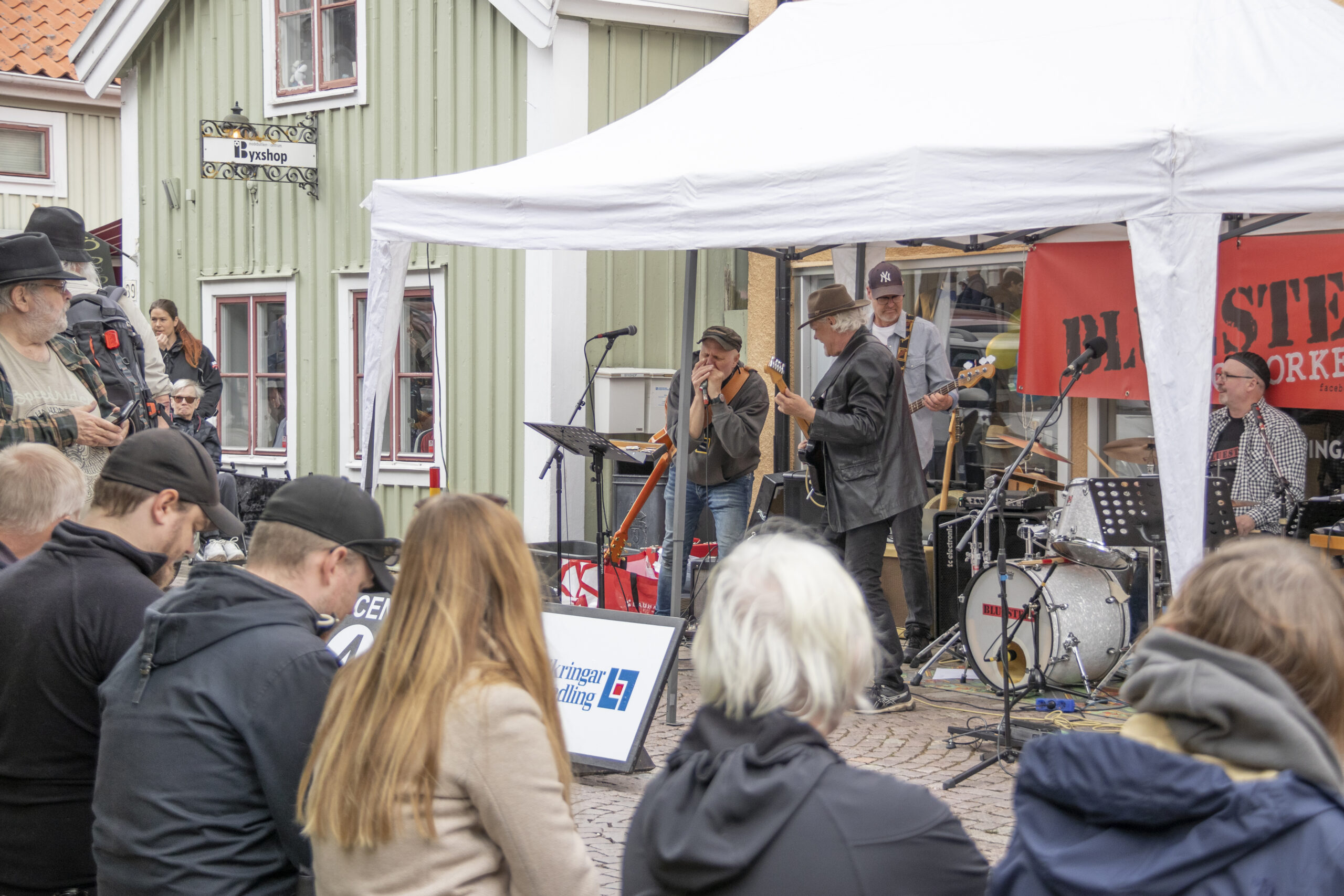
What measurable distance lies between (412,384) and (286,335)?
1.61 metres

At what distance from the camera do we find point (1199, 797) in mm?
1701

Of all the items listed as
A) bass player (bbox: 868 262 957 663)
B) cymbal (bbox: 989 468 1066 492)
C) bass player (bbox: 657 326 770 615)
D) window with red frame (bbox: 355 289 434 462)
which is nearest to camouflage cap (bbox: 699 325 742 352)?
bass player (bbox: 657 326 770 615)

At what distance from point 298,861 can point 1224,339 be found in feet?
22.5

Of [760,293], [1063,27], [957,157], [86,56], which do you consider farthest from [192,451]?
[86,56]

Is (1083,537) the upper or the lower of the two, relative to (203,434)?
lower

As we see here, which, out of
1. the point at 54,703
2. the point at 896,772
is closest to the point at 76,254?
the point at 54,703

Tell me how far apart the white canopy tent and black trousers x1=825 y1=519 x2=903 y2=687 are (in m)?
2.01

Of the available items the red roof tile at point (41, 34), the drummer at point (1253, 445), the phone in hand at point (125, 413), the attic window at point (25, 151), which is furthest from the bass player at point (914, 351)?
the attic window at point (25, 151)

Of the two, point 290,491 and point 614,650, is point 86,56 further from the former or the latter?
point 290,491

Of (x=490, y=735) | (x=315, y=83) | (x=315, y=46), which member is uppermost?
(x=315, y=46)

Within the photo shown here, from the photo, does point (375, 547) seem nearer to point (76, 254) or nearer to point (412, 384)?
point (76, 254)

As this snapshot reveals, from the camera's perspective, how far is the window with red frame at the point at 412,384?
1156cm

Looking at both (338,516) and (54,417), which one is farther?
(54,417)

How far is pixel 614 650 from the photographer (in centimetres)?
532
